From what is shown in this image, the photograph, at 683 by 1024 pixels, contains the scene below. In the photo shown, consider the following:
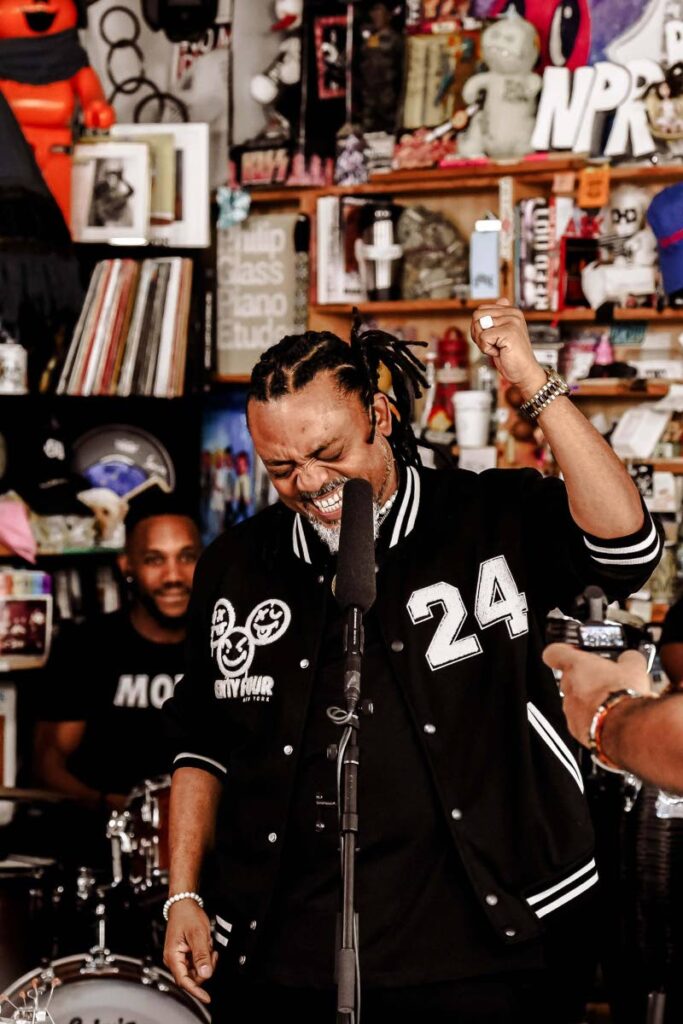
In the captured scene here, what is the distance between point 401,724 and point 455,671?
0.11 m

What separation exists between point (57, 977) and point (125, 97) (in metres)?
3.11

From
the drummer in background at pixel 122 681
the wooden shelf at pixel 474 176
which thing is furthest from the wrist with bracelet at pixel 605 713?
the wooden shelf at pixel 474 176

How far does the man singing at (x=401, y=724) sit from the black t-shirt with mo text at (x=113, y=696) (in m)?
1.51

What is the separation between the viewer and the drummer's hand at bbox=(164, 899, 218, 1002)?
1909mm

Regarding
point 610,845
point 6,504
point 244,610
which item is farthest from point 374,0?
point 244,610

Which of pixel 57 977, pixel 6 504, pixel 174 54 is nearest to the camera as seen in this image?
pixel 57 977

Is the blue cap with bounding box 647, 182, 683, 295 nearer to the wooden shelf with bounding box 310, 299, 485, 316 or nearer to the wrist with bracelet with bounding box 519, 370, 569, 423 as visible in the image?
the wooden shelf with bounding box 310, 299, 485, 316

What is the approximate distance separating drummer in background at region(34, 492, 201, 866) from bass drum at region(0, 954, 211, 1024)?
33.5 inches

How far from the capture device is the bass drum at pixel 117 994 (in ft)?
8.56

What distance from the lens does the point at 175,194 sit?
4.25 m

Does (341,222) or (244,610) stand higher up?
(341,222)

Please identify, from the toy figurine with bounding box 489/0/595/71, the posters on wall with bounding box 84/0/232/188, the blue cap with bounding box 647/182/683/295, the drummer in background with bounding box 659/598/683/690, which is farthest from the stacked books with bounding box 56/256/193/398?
the drummer in background with bounding box 659/598/683/690

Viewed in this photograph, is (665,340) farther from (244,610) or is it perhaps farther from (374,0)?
(244,610)

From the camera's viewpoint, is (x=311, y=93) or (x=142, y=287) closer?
(x=142, y=287)
